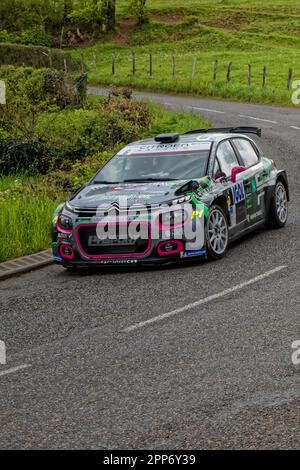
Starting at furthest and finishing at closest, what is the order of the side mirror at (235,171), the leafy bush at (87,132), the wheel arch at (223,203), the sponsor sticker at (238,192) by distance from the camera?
the leafy bush at (87,132) → the side mirror at (235,171) → the sponsor sticker at (238,192) → the wheel arch at (223,203)

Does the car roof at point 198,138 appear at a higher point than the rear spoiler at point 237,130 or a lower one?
higher

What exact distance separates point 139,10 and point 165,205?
2479 inches

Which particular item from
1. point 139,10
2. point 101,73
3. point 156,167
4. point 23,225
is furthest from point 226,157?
point 139,10

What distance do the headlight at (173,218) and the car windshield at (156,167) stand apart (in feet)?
3.36

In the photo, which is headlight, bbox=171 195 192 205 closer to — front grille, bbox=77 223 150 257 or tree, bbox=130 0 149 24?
front grille, bbox=77 223 150 257

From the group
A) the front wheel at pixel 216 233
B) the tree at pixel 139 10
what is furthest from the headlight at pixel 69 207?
the tree at pixel 139 10

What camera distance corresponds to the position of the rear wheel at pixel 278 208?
14453 mm

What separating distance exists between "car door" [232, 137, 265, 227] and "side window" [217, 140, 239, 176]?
142mm

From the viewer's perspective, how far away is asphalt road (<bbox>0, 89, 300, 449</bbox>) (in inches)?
256

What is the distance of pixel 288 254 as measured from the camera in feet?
41.8

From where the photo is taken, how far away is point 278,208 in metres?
14.6

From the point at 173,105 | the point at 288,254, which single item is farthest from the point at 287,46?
the point at 288,254

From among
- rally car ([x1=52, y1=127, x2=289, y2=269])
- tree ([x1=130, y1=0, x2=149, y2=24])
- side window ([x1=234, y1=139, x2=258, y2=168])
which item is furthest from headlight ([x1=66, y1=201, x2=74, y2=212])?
tree ([x1=130, y1=0, x2=149, y2=24])

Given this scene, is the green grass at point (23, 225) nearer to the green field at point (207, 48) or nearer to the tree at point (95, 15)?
the green field at point (207, 48)
